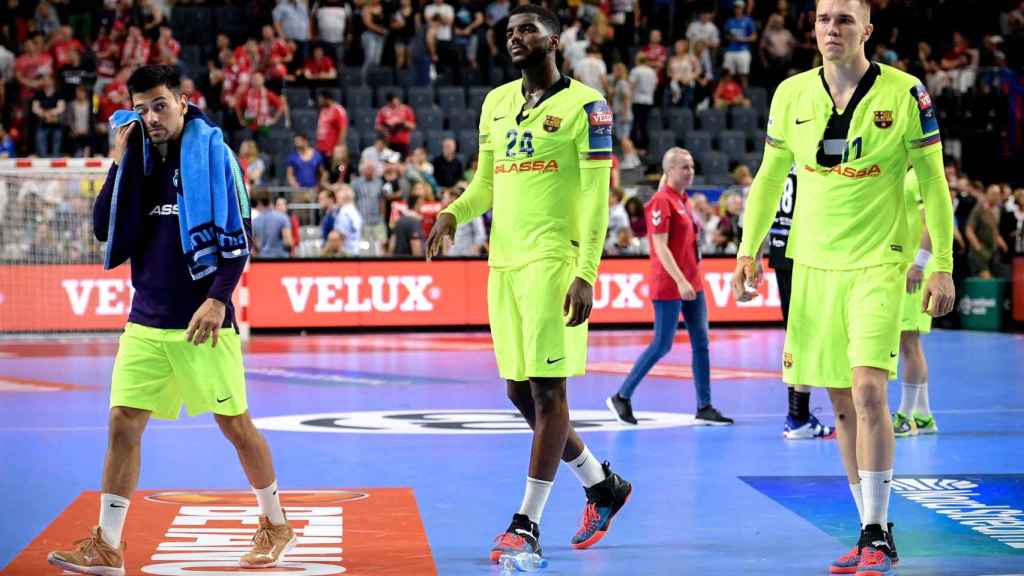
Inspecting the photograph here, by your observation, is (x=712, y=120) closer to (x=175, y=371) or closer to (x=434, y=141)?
(x=434, y=141)

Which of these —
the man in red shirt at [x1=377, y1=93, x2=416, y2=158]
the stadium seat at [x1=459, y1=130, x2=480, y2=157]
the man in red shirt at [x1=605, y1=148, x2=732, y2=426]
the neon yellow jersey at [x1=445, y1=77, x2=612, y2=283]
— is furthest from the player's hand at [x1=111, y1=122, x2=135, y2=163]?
the stadium seat at [x1=459, y1=130, x2=480, y2=157]

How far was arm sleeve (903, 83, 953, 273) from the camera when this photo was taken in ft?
20.2

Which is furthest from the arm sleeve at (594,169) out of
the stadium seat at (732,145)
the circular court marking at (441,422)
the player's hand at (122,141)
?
the stadium seat at (732,145)

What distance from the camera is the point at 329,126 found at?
74.8ft

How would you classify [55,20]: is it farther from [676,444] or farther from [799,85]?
Answer: [799,85]

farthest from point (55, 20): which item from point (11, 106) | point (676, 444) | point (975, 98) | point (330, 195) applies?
point (676, 444)

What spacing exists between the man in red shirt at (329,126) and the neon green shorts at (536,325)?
16503 millimetres

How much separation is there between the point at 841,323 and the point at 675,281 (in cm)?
447

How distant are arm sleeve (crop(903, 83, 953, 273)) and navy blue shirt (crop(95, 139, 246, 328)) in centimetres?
274

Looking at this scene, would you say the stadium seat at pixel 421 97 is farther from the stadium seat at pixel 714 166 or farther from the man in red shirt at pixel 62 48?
the man in red shirt at pixel 62 48

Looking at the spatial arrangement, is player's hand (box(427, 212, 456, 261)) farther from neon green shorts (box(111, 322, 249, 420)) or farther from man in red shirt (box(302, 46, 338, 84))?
man in red shirt (box(302, 46, 338, 84))

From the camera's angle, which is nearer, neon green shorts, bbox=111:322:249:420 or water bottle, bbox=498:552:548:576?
Result: neon green shorts, bbox=111:322:249:420

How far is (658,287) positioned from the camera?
11.0 meters

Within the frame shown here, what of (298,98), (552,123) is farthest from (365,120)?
(552,123)
